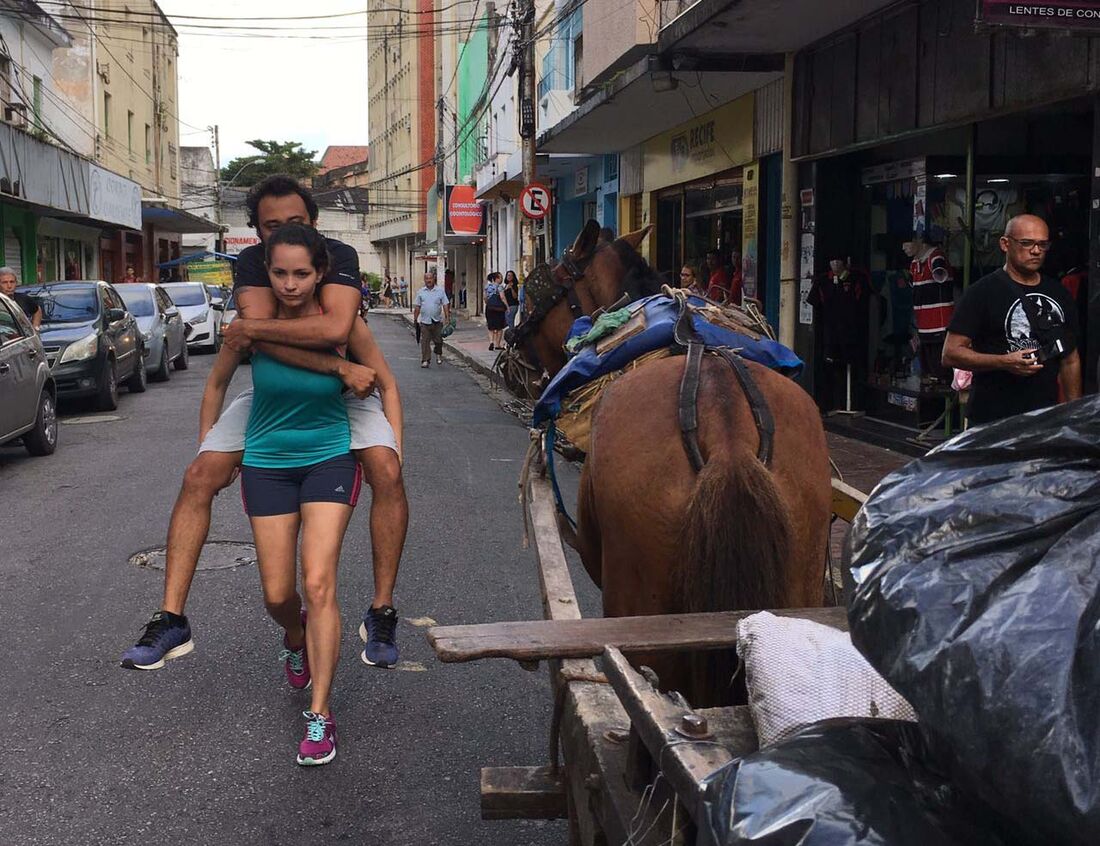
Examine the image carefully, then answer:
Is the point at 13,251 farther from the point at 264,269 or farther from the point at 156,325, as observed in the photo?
the point at 264,269

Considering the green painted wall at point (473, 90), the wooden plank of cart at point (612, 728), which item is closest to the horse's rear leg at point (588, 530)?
the wooden plank of cart at point (612, 728)

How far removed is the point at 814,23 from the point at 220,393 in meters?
8.97

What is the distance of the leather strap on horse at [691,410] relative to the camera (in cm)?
295

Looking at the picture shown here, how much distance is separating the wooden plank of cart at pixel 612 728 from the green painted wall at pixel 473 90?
3595 centimetres

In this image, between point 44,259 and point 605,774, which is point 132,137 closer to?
point 44,259

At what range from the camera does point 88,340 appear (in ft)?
46.8

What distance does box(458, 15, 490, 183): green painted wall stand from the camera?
40.2 metres

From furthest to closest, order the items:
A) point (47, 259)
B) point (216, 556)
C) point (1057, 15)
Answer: point (47, 259) < point (216, 556) < point (1057, 15)

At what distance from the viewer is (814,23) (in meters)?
11.4

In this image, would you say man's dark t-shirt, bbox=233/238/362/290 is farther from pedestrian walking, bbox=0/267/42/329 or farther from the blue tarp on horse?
pedestrian walking, bbox=0/267/42/329

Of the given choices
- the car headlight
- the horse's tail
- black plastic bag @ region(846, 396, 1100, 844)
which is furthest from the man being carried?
the car headlight

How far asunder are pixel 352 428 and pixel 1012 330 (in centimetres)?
304

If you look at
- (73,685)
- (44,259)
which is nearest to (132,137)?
(44,259)

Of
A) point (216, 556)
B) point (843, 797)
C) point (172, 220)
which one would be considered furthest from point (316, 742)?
point (172, 220)
